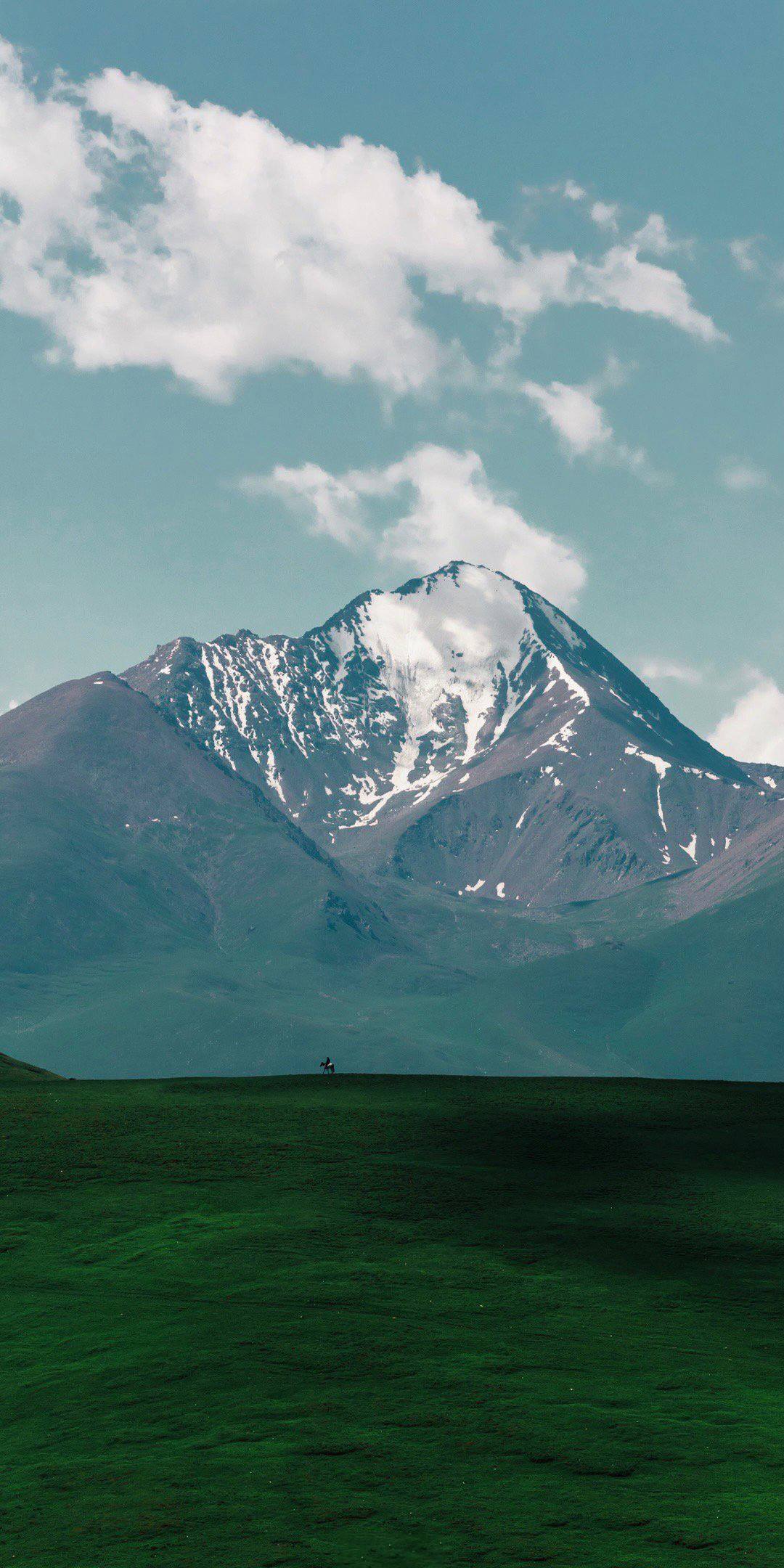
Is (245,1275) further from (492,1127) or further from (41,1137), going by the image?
(492,1127)

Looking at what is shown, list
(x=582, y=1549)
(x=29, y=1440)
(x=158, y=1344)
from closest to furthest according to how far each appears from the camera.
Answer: (x=582, y=1549)
(x=29, y=1440)
(x=158, y=1344)

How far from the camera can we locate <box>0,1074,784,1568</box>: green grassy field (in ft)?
90.3

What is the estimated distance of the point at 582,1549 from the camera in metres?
26.2

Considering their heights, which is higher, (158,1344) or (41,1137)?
(41,1137)

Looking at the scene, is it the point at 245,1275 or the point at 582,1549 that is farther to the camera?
the point at 245,1275

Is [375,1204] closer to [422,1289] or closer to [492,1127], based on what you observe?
[422,1289]

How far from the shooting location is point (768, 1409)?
34.6 m

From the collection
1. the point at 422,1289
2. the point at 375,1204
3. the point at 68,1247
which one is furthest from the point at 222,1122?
the point at 422,1289

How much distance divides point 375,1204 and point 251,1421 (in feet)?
83.4

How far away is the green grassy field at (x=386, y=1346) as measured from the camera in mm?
27531

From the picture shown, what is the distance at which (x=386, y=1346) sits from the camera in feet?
129

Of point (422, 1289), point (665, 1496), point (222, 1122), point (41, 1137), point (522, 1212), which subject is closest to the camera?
point (665, 1496)

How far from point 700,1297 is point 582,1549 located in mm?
21377

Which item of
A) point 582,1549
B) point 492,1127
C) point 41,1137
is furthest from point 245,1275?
point 492,1127
